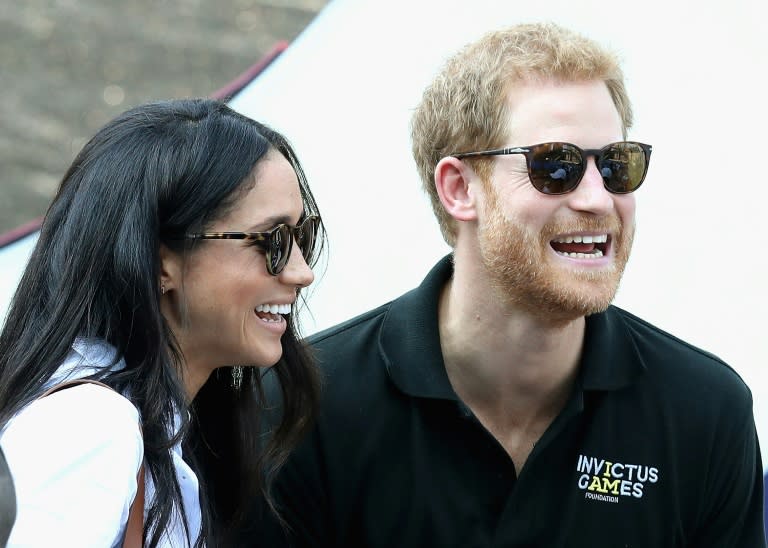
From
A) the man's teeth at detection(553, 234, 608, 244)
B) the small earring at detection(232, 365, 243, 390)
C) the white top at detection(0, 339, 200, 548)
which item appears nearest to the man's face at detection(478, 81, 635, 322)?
the man's teeth at detection(553, 234, 608, 244)

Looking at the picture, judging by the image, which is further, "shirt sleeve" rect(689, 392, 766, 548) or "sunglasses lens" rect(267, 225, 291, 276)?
"shirt sleeve" rect(689, 392, 766, 548)

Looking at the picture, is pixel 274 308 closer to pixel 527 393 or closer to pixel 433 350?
pixel 433 350

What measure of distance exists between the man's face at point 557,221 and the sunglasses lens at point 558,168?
2 cm

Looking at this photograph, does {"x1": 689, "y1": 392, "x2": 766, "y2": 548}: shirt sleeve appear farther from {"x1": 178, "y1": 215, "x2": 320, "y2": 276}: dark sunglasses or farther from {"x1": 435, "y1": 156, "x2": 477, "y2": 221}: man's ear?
{"x1": 178, "y1": 215, "x2": 320, "y2": 276}: dark sunglasses

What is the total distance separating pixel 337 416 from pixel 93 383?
0.81 metres

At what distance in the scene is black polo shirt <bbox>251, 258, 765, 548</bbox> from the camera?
222 cm

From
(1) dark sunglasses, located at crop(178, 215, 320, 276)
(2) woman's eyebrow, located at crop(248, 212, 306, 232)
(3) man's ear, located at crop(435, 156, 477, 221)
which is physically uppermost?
(3) man's ear, located at crop(435, 156, 477, 221)

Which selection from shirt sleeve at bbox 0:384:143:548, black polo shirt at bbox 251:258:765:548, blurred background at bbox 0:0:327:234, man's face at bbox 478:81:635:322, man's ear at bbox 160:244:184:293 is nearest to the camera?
shirt sleeve at bbox 0:384:143:548

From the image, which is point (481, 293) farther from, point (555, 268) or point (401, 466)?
point (401, 466)

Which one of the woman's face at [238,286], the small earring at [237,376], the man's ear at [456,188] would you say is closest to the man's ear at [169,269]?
the woman's face at [238,286]

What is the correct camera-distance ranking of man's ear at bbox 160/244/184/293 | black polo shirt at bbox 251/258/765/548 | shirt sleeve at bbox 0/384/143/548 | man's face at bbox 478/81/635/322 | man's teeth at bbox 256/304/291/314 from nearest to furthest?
1. shirt sleeve at bbox 0/384/143/548
2. man's ear at bbox 160/244/184/293
3. man's teeth at bbox 256/304/291/314
4. man's face at bbox 478/81/635/322
5. black polo shirt at bbox 251/258/765/548

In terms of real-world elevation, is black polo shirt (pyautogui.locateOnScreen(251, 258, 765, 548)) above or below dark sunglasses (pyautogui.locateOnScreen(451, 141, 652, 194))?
below

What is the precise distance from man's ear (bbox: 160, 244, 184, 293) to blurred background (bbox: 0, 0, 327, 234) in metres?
3.82

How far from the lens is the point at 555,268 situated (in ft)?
7.00
